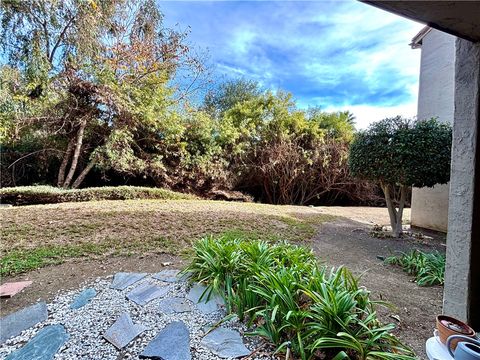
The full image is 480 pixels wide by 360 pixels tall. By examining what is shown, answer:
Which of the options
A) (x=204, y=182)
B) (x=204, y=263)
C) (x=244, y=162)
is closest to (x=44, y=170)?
(x=204, y=182)

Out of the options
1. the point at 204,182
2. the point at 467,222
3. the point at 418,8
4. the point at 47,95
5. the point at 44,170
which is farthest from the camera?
the point at 204,182

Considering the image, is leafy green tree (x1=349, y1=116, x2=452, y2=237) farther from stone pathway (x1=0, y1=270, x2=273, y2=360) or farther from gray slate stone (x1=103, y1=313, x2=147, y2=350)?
A: gray slate stone (x1=103, y1=313, x2=147, y2=350)

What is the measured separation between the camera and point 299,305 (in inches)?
72.5

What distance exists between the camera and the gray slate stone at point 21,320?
6.11ft

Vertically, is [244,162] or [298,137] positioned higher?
[298,137]

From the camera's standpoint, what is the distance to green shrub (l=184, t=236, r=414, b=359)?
153 cm

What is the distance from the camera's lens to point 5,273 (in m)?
2.62

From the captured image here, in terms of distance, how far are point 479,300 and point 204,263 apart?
1.96m

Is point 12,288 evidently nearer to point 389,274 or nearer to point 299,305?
point 299,305

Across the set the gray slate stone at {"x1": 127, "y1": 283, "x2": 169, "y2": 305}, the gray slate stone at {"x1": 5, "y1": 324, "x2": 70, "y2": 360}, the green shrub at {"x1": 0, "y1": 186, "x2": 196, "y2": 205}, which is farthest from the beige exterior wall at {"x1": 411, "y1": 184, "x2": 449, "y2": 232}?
the green shrub at {"x1": 0, "y1": 186, "x2": 196, "y2": 205}

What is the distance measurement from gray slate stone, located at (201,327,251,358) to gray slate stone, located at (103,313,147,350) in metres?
0.48

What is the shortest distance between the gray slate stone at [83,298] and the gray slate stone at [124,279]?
162mm

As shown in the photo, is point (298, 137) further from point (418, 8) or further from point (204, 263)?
point (418, 8)

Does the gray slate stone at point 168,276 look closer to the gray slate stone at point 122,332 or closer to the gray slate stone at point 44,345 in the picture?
the gray slate stone at point 122,332
